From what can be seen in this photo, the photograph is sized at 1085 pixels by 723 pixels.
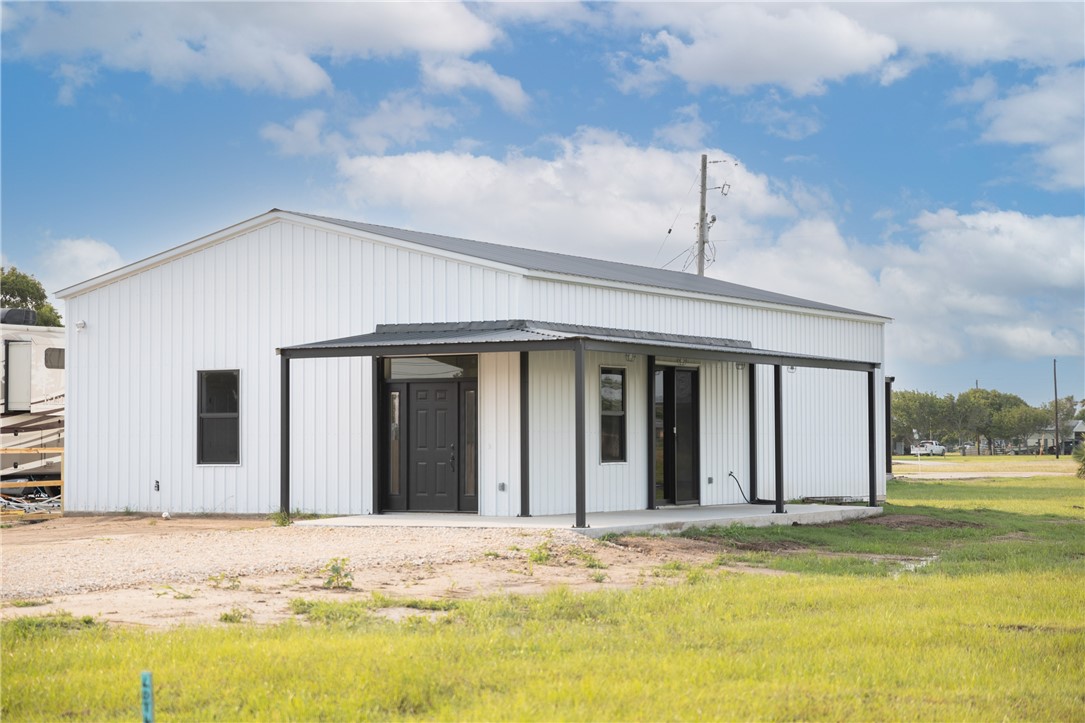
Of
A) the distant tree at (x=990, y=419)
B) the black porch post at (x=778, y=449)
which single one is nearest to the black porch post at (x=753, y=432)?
the black porch post at (x=778, y=449)

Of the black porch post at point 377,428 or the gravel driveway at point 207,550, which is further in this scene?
the black porch post at point 377,428

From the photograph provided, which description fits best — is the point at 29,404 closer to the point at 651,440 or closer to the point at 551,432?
the point at 551,432

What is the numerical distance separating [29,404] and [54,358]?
Answer: 3.55 ft

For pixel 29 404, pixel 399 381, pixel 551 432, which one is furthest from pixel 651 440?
pixel 29 404

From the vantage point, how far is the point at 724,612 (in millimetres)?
9938

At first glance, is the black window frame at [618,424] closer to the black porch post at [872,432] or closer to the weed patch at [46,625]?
the black porch post at [872,432]

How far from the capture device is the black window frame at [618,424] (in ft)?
64.2

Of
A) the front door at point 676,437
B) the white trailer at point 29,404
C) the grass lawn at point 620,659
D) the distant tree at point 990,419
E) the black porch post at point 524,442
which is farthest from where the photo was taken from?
the distant tree at point 990,419

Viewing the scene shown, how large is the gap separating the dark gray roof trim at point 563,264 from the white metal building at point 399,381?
0.13 metres

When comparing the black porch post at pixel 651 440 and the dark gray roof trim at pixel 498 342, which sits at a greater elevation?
the dark gray roof trim at pixel 498 342

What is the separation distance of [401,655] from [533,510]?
10400 millimetres

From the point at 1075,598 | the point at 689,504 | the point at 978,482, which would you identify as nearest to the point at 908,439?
the point at 978,482

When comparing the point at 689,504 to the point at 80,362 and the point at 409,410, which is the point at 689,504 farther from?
the point at 80,362

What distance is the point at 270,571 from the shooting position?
40.7 ft
